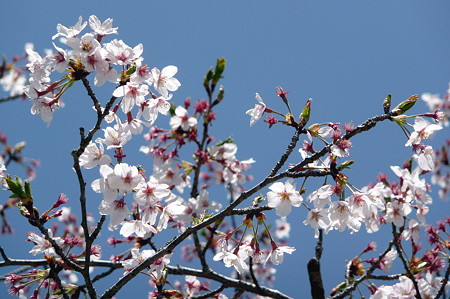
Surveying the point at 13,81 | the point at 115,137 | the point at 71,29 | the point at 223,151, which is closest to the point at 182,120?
the point at 223,151

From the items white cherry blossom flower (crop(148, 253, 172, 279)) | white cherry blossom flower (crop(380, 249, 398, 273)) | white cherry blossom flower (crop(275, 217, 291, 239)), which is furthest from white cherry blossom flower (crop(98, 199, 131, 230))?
white cherry blossom flower (crop(275, 217, 291, 239))

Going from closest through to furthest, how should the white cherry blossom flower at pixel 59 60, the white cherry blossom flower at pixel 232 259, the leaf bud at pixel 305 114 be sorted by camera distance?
the white cherry blossom flower at pixel 59 60 < the leaf bud at pixel 305 114 < the white cherry blossom flower at pixel 232 259

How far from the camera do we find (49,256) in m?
2.57

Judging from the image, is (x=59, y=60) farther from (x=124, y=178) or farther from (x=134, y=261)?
(x=134, y=261)

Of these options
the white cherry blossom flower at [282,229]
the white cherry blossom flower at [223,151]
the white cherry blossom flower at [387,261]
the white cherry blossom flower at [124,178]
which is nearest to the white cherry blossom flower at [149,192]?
the white cherry blossom flower at [124,178]

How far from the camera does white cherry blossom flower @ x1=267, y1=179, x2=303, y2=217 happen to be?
7.82 ft

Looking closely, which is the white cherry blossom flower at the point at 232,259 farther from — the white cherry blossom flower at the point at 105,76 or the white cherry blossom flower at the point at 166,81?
the white cherry blossom flower at the point at 105,76

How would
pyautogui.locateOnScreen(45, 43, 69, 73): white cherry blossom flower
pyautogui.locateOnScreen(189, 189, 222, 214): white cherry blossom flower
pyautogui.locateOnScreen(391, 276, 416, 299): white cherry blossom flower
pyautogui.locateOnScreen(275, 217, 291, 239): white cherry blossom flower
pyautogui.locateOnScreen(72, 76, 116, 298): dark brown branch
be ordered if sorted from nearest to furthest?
pyautogui.locateOnScreen(72, 76, 116, 298): dark brown branch, pyautogui.locateOnScreen(45, 43, 69, 73): white cherry blossom flower, pyautogui.locateOnScreen(391, 276, 416, 299): white cherry blossom flower, pyautogui.locateOnScreen(189, 189, 222, 214): white cherry blossom flower, pyautogui.locateOnScreen(275, 217, 291, 239): white cherry blossom flower

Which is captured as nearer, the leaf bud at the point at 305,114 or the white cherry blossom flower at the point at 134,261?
the leaf bud at the point at 305,114

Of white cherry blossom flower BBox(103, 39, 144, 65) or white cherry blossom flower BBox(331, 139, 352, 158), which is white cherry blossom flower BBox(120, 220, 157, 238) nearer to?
white cherry blossom flower BBox(103, 39, 144, 65)

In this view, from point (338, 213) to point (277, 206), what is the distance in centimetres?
36

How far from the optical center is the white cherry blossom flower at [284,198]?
2383 mm

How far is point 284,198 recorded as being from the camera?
2430 mm

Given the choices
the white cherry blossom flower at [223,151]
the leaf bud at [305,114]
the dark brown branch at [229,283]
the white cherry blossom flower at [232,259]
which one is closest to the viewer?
the leaf bud at [305,114]
